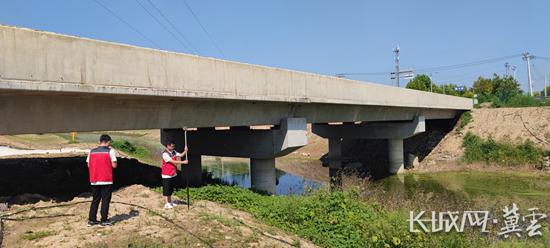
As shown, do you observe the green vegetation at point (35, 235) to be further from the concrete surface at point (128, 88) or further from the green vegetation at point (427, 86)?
the green vegetation at point (427, 86)

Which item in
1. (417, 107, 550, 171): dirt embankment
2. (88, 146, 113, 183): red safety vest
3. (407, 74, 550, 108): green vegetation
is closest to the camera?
(88, 146, 113, 183): red safety vest

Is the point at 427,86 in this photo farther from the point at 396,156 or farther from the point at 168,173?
the point at 168,173

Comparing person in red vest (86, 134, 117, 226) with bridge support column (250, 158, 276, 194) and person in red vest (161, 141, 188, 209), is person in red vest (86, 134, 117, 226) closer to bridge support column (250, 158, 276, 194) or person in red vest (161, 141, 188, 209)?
person in red vest (161, 141, 188, 209)

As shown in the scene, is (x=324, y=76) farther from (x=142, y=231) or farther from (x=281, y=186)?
(x=142, y=231)

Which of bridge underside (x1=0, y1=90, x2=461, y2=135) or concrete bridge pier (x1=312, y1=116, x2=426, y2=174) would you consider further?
concrete bridge pier (x1=312, y1=116, x2=426, y2=174)

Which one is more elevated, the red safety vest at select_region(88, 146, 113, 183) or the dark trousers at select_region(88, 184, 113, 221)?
the red safety vest at select_region(88, 146, 113, 183)

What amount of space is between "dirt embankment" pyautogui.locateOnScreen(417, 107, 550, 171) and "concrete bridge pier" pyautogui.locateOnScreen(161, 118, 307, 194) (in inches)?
590

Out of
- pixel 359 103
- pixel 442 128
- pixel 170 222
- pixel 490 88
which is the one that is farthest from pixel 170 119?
pixel 490 88

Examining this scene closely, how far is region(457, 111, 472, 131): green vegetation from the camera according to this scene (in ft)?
97.9

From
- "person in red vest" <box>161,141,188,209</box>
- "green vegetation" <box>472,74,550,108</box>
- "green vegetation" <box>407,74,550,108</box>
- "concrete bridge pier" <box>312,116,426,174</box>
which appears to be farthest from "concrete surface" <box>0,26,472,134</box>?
"green vegetation" <box>407,74,550,108</box>

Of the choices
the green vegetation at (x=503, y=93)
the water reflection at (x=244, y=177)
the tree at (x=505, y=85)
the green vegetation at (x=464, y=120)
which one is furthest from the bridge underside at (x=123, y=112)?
the tree at (x=505, y=85)

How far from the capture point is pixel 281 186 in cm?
2072

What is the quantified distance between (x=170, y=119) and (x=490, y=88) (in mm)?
60442

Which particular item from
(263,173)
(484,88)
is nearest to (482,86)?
(484,88)
